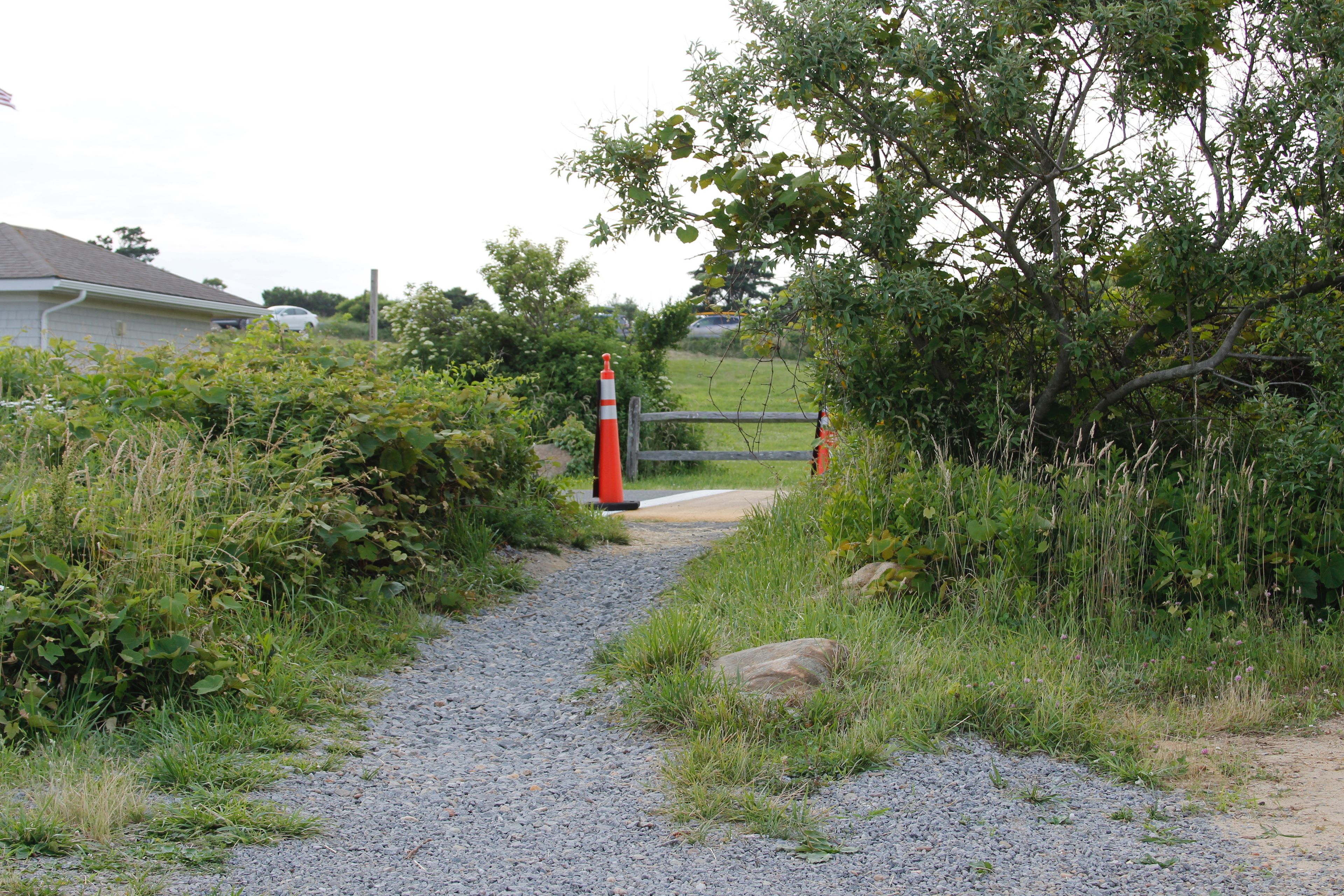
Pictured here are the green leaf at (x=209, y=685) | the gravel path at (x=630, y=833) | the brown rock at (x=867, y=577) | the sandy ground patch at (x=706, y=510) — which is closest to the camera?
the gravel path at (x=630, y=833)

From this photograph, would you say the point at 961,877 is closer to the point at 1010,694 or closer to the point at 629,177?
the point at 1010,694

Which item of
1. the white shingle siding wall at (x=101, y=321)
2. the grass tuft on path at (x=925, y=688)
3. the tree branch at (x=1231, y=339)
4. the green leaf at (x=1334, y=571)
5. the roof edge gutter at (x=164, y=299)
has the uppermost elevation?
the roof edge gutter at (x=164, y=299)

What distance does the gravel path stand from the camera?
2.56 metres

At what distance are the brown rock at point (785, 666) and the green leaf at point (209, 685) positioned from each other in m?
1.81

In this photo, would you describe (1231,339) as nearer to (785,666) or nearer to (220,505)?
(785,666)

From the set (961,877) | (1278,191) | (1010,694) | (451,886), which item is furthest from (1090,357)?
(451,886)

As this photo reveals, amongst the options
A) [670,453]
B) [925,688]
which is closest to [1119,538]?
[925,688]

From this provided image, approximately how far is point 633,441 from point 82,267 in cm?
1146

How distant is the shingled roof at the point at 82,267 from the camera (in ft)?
56.7

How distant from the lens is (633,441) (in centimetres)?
1447

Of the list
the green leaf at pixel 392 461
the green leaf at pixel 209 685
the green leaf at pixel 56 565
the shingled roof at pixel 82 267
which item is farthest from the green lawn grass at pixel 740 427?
the shingled roof at pixel 82 267

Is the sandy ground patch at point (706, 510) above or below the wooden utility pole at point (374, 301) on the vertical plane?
below

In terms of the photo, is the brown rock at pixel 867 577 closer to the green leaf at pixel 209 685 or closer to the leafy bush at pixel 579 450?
the green leaf at pixel 209 685

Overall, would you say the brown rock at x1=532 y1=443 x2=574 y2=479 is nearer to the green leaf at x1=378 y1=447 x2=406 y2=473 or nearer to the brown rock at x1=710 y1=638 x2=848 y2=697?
the green leaf at x1=378 y1=447 x2=406 y2=473
